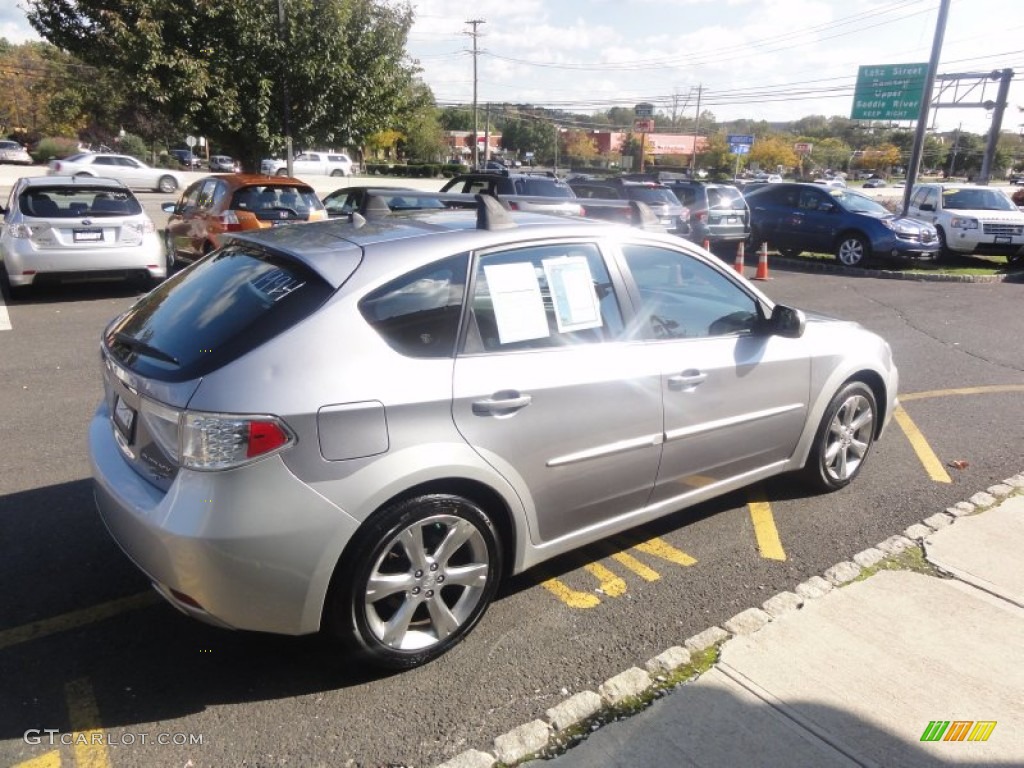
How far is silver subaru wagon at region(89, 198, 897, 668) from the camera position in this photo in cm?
241

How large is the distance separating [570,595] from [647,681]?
70 centimetres

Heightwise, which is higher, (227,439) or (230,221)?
(227,439)

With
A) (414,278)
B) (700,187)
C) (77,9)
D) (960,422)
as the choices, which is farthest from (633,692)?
(77,9)

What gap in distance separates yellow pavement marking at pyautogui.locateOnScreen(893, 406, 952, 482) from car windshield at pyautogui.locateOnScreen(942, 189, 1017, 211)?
13294mm

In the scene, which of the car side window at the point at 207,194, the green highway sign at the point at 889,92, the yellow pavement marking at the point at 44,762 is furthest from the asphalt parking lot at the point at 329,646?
the green highway sign at the point at 889,92

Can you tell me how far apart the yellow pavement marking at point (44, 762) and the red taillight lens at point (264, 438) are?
3.71 feet

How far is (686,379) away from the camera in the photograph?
135 inches

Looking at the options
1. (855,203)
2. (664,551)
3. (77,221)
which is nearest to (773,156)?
(855,203)

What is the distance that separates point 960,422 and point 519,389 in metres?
4.82

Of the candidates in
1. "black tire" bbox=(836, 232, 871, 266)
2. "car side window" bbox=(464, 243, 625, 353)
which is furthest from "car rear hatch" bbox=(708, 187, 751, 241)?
"car side window" bbox=(464, 243, 625, 353)

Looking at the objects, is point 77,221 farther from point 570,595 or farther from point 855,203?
point 855,203

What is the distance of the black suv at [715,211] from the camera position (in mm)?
15648

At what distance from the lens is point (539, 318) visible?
3.09 metres

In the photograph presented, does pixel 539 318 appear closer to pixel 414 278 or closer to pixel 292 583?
pixel 414 278
